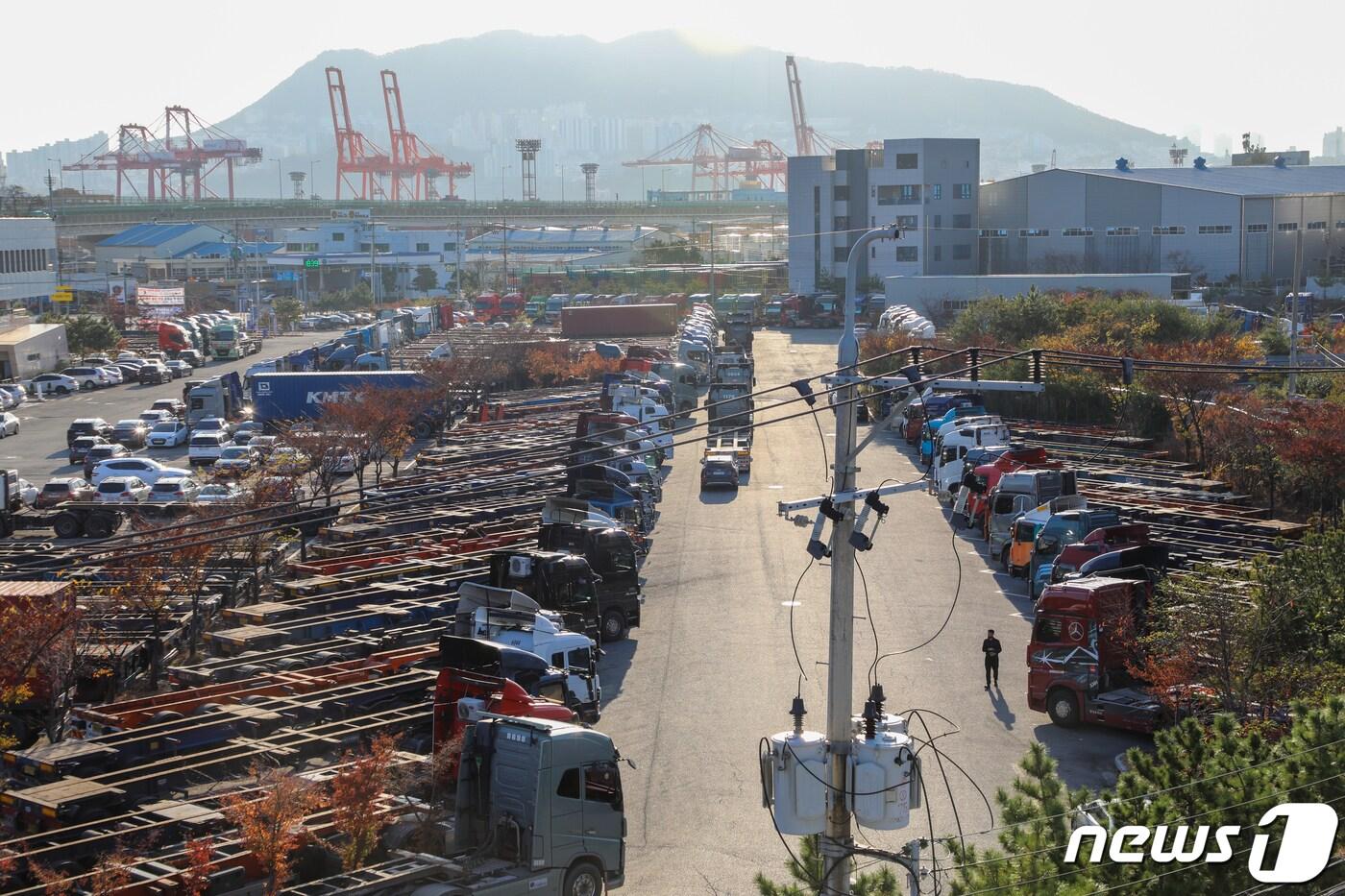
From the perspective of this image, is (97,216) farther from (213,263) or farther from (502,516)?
(502,516)

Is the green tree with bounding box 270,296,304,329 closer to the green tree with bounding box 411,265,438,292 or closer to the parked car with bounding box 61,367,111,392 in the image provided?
the green tree with bounding box 411,265,438,292

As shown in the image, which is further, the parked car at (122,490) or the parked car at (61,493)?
the parked car at (61,493)

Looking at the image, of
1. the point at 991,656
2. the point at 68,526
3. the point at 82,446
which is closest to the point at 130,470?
the point at 68,526

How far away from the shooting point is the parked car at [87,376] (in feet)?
133

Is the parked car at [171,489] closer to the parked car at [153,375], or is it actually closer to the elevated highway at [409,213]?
the parked car at [153,375]

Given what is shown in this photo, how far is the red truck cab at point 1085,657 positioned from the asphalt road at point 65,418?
19.8 m

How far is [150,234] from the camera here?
9025 cm

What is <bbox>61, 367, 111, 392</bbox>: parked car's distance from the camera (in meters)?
40.7

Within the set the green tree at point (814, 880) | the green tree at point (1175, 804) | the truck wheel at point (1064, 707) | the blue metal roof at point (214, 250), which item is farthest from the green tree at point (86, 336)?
the green tree at point (1175, 804)

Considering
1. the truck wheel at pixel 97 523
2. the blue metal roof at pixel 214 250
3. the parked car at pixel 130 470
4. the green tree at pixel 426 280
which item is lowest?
the truck wheel at pixel 97 523

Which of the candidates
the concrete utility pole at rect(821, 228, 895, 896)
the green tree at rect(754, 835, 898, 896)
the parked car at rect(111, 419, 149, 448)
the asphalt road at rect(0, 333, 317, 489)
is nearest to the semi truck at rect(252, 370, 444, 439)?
the asphalt road at rect(0, 333, 317, 489)

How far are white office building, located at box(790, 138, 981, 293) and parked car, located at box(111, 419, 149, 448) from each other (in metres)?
33.3

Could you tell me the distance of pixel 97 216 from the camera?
325 ft

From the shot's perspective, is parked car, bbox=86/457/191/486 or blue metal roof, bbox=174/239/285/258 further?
blue metal roof, bbox=174/239/285/258
